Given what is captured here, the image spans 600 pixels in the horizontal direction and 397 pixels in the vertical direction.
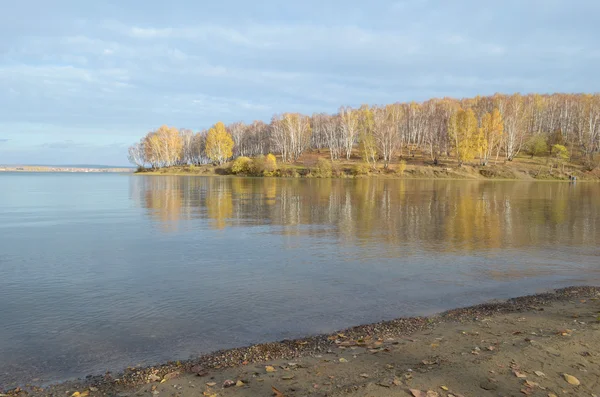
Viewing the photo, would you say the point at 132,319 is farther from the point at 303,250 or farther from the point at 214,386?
the point at 303,250

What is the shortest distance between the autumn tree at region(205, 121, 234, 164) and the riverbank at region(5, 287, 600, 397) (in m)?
125

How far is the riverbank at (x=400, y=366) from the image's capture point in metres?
5.98

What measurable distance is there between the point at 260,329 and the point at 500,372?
4.95m

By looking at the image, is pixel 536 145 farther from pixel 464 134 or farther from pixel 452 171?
pixel 452 171

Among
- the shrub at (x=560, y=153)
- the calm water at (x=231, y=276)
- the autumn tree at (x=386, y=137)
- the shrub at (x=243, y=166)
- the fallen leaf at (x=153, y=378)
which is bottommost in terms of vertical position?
the calm water at (x=231, y=276)

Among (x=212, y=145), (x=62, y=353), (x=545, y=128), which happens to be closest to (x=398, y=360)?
Result: (x=62, y=353)

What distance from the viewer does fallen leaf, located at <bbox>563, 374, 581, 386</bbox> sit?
235 inches

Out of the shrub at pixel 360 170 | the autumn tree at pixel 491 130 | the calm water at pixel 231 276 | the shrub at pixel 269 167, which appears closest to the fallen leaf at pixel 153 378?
the calm water at pixel 231 276

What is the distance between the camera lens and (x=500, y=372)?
249 inches

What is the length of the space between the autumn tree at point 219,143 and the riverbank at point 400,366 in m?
125

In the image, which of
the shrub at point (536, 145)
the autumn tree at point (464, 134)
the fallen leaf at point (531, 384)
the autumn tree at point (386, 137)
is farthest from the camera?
the shrub at point (536, 145)

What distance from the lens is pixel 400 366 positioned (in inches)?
266

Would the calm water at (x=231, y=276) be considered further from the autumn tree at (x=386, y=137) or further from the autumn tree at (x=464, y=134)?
the autumn tree at (x=386, y=137)

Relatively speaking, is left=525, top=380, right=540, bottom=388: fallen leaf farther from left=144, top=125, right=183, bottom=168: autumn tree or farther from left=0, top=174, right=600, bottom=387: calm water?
left=144, top=125, right=183, bottom=168: autumn tree
